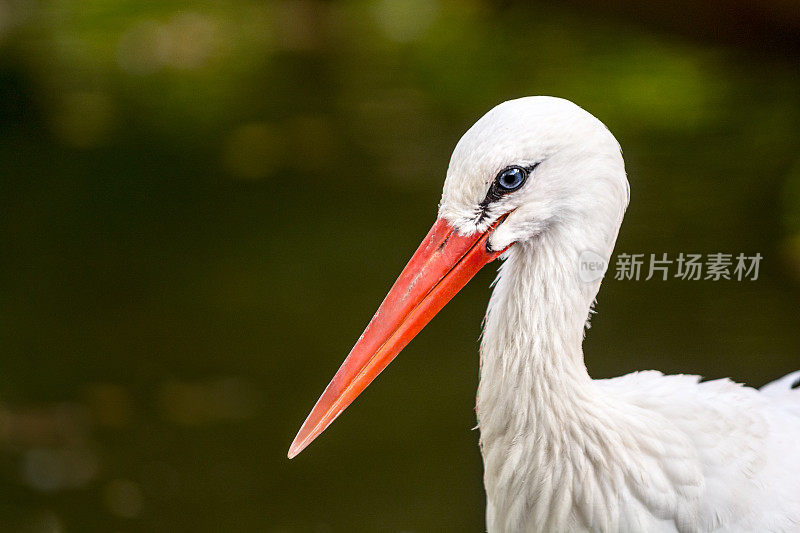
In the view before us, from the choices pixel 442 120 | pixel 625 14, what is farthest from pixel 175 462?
pixel 625 14

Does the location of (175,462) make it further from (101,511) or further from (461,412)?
(461,412)

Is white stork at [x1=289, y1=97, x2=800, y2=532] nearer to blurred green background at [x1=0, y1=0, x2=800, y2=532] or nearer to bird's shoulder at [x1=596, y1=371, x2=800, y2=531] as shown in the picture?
bird's shoulder at [x1=596, y1=371, x2=800, y2=531]

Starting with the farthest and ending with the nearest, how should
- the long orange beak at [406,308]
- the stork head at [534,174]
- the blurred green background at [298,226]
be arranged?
the blurred green background at [298,226] → the long orange beak at [406,308] → the stork head at [534,174]

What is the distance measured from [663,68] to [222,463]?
224cm

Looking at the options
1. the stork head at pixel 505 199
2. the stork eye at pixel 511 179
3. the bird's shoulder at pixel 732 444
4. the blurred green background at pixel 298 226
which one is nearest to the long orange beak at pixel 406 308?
the stork head at pixel 505 199

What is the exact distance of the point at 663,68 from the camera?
3.55 meters

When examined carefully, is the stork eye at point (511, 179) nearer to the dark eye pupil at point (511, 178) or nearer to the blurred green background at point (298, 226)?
the dark eye pupil at point (511, 178)

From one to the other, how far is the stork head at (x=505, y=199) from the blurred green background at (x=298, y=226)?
98 centimetres

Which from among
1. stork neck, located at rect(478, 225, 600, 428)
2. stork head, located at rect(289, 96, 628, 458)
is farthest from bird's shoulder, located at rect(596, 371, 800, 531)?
stork head, located at rect(289, 96, 628, 458)

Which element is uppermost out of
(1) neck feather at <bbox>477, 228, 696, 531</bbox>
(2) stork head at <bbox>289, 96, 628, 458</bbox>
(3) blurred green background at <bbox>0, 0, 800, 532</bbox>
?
(3) blurred green background at <bbox>0, 0, 800, 532</bbox>

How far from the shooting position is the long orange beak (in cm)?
136

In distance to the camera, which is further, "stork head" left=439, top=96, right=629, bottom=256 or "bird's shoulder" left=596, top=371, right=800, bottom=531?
"bird's shoulder" left=596, top=371, right=800, bottom=531

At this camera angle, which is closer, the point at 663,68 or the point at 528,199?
the point at 528,199

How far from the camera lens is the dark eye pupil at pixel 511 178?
129 centimetres
